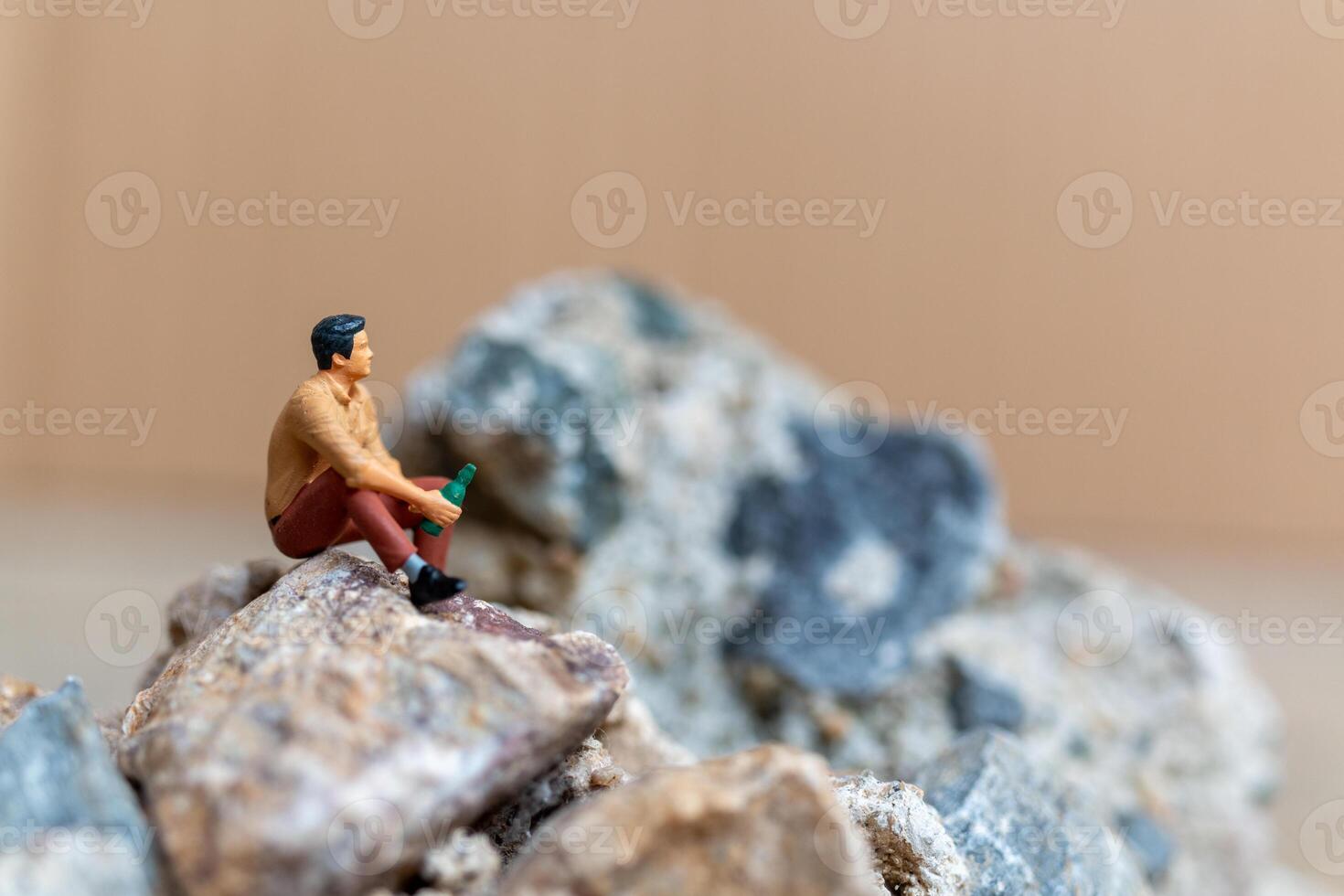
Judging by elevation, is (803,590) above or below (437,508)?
below

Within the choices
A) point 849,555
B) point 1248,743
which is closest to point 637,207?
point 849,555

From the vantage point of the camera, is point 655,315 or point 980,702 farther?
point 655,315

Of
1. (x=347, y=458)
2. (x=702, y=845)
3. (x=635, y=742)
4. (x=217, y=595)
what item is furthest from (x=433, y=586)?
(x=635, y=742)

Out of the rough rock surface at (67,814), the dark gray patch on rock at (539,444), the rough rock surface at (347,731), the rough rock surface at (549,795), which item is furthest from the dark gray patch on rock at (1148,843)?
the rough rock surface at (67,814)

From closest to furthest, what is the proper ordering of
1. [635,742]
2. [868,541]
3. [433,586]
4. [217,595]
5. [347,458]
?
[433,586] < [347,458] < [217,595] < [635,742] < [868,541]

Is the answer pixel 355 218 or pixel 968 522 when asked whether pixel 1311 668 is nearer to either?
pixel 968 522

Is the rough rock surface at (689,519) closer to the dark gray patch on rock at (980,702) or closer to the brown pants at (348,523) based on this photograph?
the dark gray patch on rock at (980,702)

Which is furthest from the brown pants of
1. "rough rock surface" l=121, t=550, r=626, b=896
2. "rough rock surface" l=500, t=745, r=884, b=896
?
"rough rock surface" l=500, t=745, r=884, b=896

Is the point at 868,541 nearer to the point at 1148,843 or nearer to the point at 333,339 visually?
the point at 1148,843
